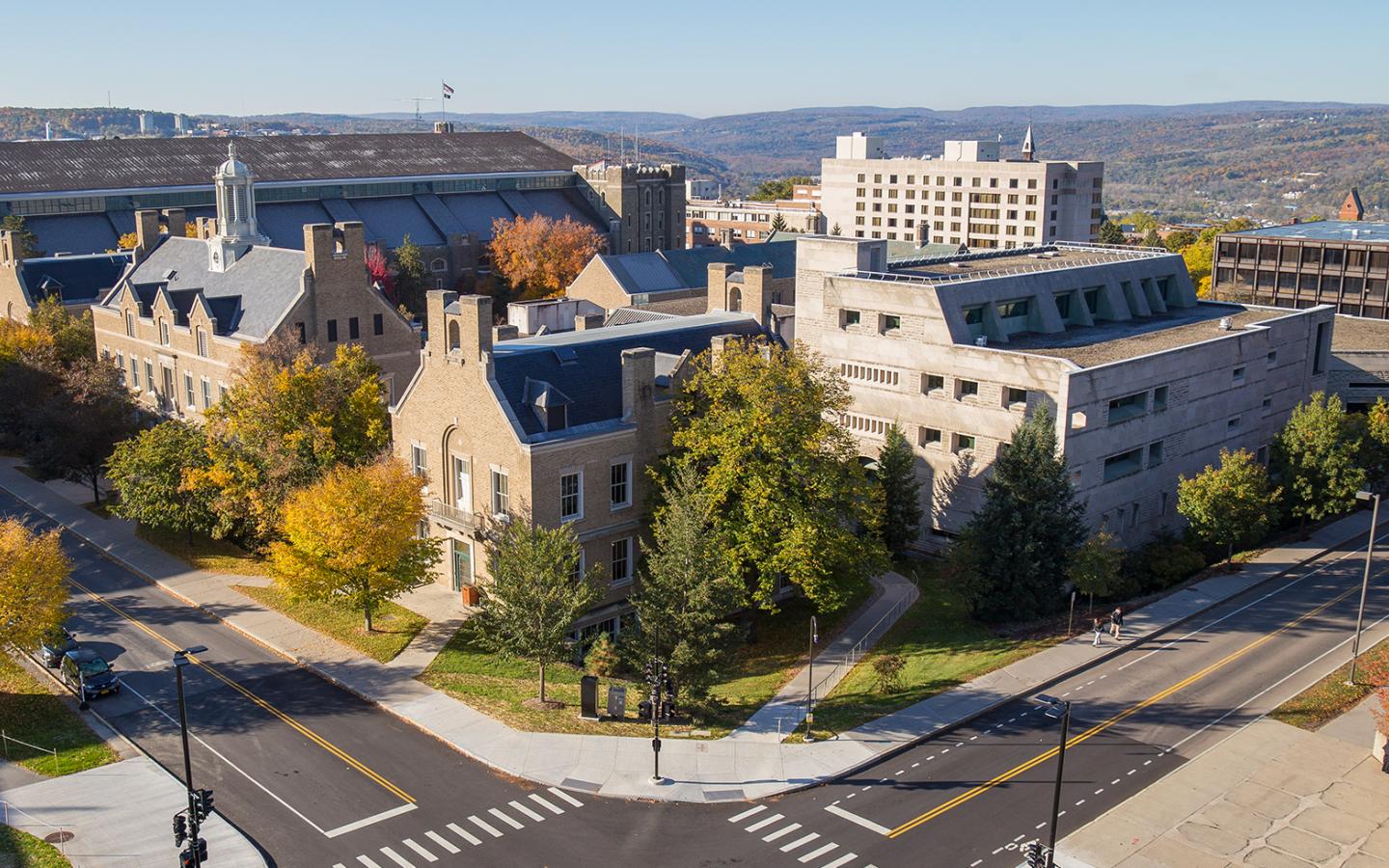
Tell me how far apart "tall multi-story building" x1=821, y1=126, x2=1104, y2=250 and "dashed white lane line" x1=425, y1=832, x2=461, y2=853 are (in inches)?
5177

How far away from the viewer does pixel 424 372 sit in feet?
179

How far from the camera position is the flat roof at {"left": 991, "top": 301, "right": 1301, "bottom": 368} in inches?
2452

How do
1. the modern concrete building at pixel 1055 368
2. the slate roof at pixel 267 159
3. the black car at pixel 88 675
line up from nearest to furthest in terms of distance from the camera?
the black car at pixel 88 675 → the modern concrete building at pixel 1055 368 → the slate roof at pixel 267 159

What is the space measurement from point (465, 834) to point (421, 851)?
1408mm

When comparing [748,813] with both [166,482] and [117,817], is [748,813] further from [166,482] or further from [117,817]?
[166,482]

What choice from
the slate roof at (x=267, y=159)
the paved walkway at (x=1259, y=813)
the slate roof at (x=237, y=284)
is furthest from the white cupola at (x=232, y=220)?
the paved walkway at (x=1259, y=813)

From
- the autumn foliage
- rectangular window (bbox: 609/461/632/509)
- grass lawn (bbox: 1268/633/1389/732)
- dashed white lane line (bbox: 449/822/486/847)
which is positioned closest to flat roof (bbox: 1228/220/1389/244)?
the autumn foliage

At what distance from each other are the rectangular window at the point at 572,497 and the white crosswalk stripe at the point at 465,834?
17.5m

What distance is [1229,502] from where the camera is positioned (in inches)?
2324

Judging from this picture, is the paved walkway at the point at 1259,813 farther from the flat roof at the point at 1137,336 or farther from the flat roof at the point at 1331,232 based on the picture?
the flat roof at the point at 1331,232

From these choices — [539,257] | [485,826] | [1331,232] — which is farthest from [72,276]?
[1331,232]

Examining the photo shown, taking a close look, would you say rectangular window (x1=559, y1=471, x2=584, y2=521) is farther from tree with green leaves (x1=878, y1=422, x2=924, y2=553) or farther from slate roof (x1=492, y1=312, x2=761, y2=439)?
tree with green leaves (x1=878, y1=422, x2=924, y2=553)

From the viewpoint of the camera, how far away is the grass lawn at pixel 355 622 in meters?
48.7

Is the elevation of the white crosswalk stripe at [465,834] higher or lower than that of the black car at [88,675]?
lower
